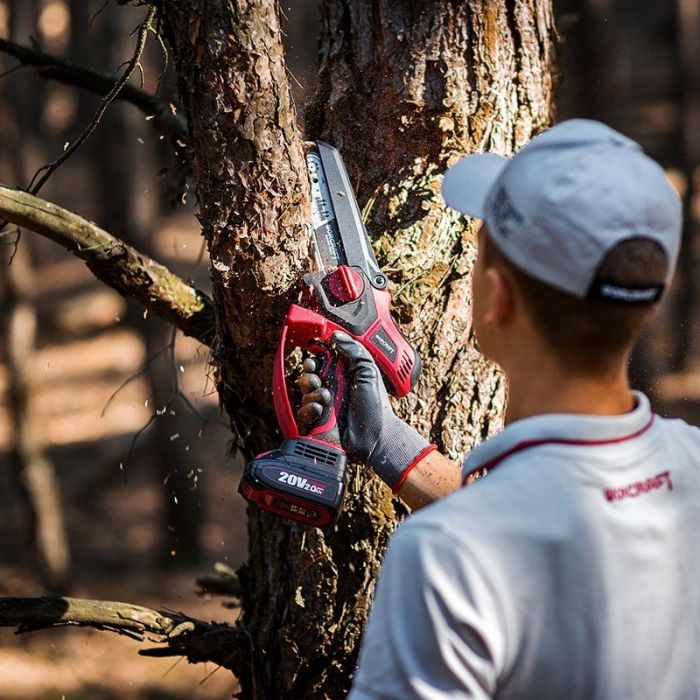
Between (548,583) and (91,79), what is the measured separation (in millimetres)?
2558

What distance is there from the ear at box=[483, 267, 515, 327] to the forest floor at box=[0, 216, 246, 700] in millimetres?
4337

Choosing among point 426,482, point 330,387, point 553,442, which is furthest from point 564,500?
point 330,387

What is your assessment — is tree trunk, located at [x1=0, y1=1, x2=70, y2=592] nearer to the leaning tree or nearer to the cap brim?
the leaning tree

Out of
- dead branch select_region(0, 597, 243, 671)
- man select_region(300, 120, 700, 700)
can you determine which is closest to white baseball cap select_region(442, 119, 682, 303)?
man select_region(300, 120, 700, 700)

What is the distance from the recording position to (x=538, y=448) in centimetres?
143

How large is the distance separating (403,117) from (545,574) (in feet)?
5.50

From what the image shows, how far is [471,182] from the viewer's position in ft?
5.79

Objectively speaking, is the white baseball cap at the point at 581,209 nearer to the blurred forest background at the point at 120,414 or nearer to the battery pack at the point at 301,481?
the battery pack at the point at 301,481

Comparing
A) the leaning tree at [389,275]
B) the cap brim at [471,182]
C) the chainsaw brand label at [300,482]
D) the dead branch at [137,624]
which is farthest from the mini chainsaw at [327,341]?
the dead branch at [137,624]

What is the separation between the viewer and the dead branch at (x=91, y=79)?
10.1 ft

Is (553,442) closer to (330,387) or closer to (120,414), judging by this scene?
(330,387)

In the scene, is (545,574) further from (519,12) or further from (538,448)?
(519,12)

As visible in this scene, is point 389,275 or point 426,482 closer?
point 426,482

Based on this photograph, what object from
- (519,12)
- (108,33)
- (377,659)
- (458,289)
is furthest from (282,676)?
(108,33)
